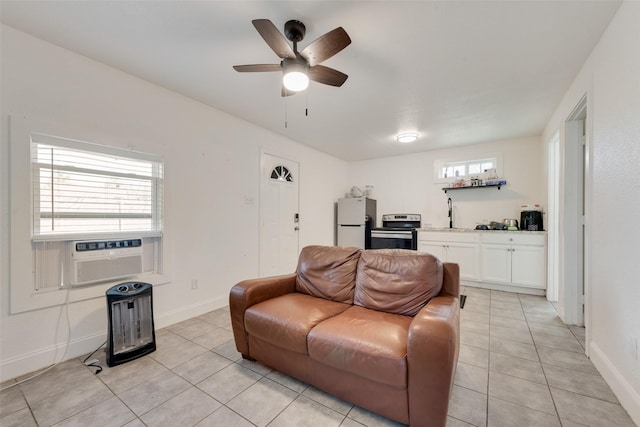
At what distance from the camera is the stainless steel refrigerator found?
5.18m

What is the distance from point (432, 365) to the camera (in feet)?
4.05

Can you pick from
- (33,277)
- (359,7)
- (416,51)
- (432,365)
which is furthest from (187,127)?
(432,365)

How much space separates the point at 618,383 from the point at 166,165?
395 centimetres

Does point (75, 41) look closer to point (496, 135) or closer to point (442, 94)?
point (442, 94)

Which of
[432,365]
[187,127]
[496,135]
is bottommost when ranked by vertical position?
[432,365]

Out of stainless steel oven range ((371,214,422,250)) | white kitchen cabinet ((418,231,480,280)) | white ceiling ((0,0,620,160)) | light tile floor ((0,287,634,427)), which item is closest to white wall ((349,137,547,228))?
stainless steel oven range ((371,214,422,250))

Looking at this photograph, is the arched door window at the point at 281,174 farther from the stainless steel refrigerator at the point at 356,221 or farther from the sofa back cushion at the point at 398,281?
the sofa back cushion at the point at 398,281

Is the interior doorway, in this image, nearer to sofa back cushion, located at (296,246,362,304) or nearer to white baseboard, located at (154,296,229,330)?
sofa back cushion, located at (296,246,362,304)

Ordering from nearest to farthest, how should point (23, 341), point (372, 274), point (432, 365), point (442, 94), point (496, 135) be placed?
point (432, 365) < point (23, 341) < point (372, 274) < point (442, 94) < point (496, 135)

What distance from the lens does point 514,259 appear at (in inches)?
149

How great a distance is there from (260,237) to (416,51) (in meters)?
2.87

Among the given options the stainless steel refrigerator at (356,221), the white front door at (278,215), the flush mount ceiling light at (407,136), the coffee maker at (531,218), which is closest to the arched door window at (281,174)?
the white front door at (278,215)

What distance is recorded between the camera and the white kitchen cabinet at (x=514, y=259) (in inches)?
143

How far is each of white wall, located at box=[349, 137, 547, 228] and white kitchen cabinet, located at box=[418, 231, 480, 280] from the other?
630mm
